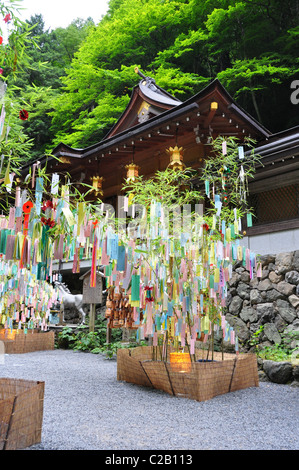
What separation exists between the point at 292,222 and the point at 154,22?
14.3 metres

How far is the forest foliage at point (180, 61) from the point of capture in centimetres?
1584

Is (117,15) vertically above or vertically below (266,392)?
above

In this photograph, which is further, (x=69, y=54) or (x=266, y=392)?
(x=69, y=54)

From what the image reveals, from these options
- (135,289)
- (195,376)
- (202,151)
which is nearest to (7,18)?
(135,289)

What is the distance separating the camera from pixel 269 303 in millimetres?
7805

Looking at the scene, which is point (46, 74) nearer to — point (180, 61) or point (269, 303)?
point (180, 61)

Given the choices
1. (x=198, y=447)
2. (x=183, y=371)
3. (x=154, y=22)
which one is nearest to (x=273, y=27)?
(x=154, y=22)

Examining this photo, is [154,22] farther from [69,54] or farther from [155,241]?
[155,241]

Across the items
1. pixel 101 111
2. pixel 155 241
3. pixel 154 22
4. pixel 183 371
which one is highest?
pixel 154 22

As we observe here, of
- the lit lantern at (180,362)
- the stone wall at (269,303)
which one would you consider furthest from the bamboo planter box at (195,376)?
the stone wall at (269,303)

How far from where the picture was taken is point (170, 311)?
4.69m

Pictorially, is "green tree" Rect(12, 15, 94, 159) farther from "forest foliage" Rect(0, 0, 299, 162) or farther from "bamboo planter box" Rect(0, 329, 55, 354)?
"bamboo planter box" Rect(0, 329, 55, 354)

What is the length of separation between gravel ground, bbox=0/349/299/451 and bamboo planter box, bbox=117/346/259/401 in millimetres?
115

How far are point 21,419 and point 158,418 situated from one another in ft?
5.61
